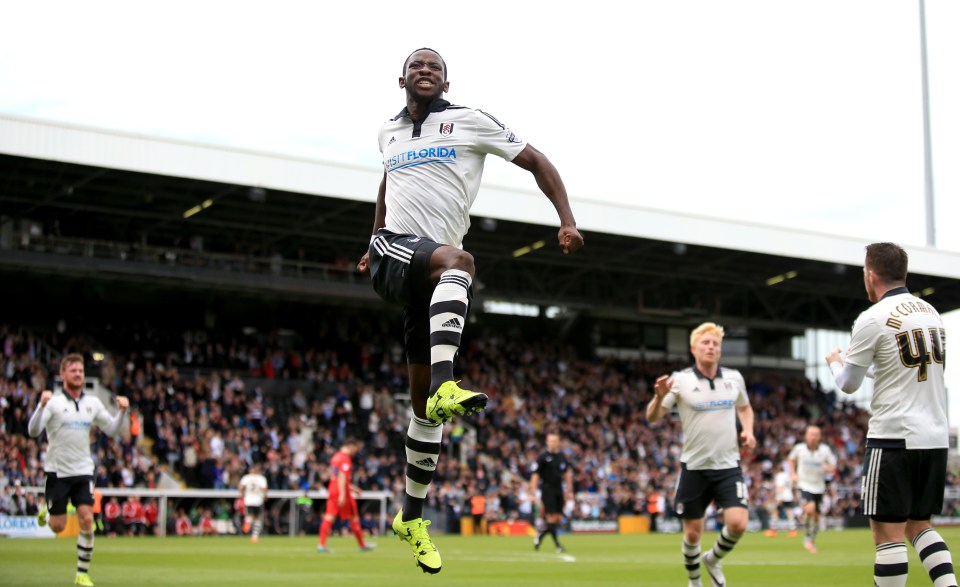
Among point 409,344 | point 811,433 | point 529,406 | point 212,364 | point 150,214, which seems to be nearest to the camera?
point 409,344

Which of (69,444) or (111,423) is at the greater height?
(111,423)

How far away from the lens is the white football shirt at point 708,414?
11594mm

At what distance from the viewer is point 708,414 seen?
38.3 ft

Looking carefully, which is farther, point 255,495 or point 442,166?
point 255,495

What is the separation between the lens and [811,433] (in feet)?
76.8

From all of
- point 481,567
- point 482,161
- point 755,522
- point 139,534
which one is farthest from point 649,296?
point 482,161

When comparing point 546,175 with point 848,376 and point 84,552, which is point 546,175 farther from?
point 84,552

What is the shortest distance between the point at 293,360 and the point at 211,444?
24.0 ft

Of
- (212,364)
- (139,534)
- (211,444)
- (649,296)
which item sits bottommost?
(139,534)

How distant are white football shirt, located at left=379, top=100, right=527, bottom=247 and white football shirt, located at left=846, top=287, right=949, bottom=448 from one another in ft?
9.14

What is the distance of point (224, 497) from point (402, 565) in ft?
42.8

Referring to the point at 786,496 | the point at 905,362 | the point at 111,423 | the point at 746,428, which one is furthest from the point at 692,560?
the point at 786,496

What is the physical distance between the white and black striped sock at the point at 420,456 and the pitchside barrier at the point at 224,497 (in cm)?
1945

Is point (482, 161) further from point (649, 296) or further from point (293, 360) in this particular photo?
point (649, 296)
